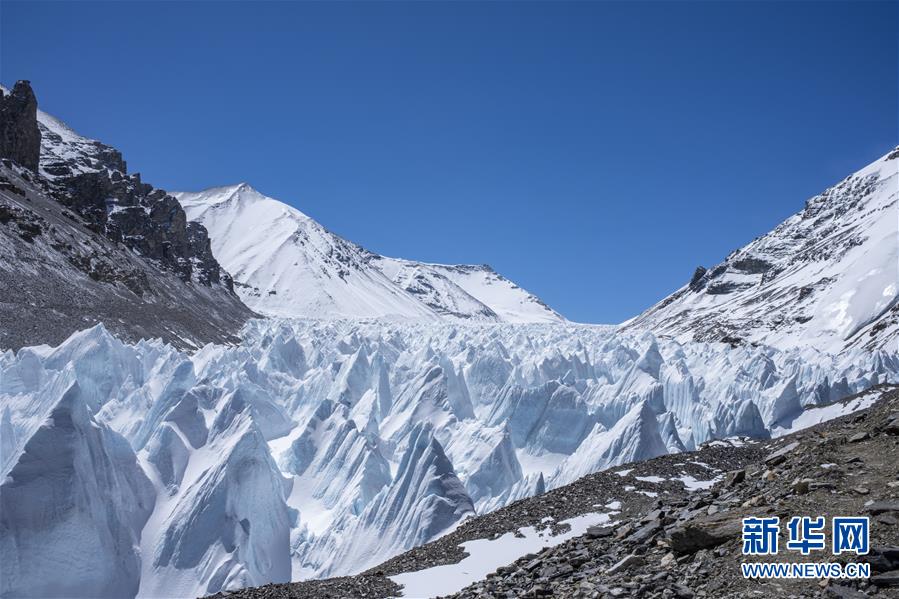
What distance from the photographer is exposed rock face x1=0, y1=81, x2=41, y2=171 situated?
78.1 meters

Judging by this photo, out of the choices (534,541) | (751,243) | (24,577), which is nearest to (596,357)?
(534,541)

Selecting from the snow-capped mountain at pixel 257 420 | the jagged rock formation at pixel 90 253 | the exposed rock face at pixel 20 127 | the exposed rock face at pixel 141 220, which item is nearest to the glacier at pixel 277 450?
the snow-capped mountain at pixel 257 420

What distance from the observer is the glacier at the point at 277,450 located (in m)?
13.1

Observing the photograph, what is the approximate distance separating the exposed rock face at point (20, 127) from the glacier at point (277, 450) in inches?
2352

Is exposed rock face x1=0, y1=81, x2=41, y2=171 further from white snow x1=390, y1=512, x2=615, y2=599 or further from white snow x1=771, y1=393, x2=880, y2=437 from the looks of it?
white snow x1=390, y1=512, x2=615, y2=599

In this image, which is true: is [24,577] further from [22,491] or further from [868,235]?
[868,235]

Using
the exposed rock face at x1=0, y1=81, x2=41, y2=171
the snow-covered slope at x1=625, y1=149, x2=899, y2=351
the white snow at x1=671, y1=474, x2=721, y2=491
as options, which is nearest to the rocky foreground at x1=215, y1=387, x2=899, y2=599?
the white snow at x1=671, y1=474, x2=721, y2=491

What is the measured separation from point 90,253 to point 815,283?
10723 centimetres

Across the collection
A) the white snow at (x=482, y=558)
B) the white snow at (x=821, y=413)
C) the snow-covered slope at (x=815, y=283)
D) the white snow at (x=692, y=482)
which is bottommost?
the white snow at (x=482, y=558)

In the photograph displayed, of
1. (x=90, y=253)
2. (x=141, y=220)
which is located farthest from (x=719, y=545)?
(x=141, y=220)

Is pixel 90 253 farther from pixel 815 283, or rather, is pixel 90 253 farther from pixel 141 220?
pixel 815 283

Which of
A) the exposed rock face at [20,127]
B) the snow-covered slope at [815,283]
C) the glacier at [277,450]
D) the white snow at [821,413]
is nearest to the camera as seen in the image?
the glacier at [277,450]

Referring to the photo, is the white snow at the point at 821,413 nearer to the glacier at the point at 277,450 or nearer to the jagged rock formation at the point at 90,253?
the glacier at the point at 277,450

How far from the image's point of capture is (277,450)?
2655cm
